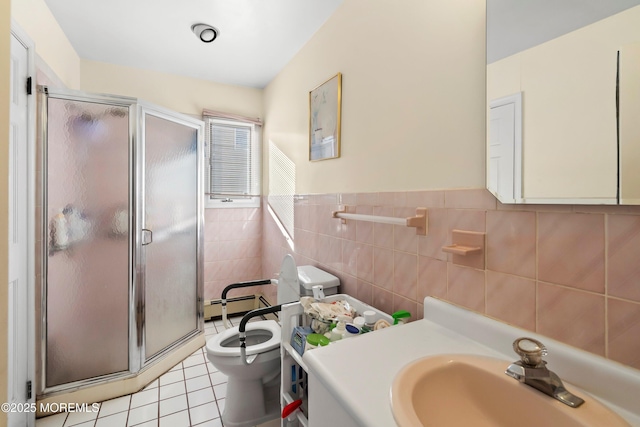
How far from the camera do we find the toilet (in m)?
1.56

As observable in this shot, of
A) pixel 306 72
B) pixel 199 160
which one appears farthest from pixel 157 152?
pixel 306 72

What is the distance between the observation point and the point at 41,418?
5.32ft

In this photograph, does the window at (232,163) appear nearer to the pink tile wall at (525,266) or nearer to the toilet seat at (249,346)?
the toilet seat at (249,346)

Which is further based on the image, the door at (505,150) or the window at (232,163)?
the window at (232,163)

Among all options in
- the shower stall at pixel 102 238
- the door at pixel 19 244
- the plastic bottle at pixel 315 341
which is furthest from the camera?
the shower stall at pixel 102 238

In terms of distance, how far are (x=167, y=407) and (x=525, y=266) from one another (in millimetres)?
1945

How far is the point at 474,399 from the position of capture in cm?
76

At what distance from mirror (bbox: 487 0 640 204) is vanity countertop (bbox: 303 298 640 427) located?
38 centimetres

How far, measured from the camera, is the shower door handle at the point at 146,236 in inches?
74.9

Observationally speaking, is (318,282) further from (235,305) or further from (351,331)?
(235,305)

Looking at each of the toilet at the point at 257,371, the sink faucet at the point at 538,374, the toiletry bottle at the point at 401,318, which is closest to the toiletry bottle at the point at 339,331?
the toiletry bottle at the point at 401,318

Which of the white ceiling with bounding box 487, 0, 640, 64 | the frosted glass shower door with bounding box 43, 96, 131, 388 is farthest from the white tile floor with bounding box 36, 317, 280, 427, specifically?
the white ceiling with bounding box 487, 0, 640, 64

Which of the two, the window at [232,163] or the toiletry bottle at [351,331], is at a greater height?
the window at [232,163]

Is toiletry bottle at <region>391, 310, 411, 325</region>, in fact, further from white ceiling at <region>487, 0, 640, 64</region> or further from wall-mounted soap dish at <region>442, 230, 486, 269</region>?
white ceiling at <region>487, 0, 640, 64</region>
